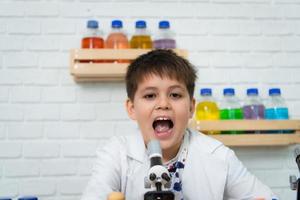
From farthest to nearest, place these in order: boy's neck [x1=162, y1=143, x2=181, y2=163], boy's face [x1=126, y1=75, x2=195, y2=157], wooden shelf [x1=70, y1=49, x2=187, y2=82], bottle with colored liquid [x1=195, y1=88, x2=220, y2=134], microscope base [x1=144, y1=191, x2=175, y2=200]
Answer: bottle with colored liquid [x1=195, y1=88, x2=220, y2=134] → wooden shelf [x1=70, y1=49, x2=187, y2=82] → boy's neck [x1=162, y1=143, x2=181, y2=163] → boy's face [x1=126, y1=75, x2=195, y2=157] → microscope base [x1=144, y1=191, x2=175, y2=200]

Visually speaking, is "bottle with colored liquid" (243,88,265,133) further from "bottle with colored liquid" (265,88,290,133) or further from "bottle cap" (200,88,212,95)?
"bottle cap" (200,88,212,95)

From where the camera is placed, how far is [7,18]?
177 cm

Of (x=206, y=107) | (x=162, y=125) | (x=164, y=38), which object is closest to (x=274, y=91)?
(x=206, y=107)

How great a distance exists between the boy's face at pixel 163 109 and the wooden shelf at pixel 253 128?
1.56ft

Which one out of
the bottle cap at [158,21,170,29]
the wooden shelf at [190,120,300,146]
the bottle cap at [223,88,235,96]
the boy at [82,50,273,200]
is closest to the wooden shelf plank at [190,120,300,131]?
the wooden shelf at [190,120,300,146]

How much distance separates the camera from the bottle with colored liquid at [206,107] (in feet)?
5.69

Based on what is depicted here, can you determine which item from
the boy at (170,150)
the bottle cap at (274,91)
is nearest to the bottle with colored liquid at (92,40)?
the boy at (170,150)

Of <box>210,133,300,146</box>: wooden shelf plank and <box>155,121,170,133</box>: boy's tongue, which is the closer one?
<box>155,121,170,133</box>: boy's tongue

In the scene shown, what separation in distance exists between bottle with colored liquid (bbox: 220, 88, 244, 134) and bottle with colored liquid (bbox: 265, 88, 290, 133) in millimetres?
139

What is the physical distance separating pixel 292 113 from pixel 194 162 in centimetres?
86

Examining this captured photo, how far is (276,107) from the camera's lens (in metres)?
1.83

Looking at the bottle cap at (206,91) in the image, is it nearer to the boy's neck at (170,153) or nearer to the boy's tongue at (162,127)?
the boy's neck at (170,153)

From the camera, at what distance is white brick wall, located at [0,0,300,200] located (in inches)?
68.0

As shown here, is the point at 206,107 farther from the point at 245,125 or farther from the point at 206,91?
the point at 245,125
